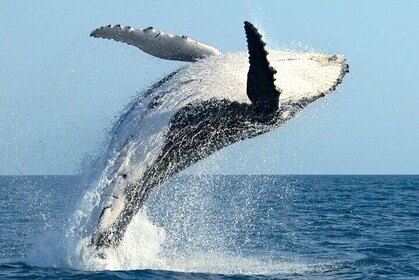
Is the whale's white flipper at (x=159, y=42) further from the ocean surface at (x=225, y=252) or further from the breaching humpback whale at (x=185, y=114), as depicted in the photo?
the ocean surface at (x=225, y=252)

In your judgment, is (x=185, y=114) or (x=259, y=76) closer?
(x=259, y=76)

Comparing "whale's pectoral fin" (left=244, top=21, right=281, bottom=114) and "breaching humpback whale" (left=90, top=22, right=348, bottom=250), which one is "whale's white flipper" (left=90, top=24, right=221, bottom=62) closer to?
"breaching humpback whale" (left=90, top=22, right=348, bottom=250)

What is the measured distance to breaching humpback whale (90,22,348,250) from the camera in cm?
835

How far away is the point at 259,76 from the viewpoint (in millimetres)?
7348

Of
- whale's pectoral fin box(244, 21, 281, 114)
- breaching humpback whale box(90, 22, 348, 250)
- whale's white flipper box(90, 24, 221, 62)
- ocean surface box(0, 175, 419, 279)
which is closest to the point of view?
whale's pectoral fin box(244, 21, 281, 114)

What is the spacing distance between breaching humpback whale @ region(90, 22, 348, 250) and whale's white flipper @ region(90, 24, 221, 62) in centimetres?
1

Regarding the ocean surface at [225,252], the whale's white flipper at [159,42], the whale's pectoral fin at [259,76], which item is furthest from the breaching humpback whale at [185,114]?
the ocean surface at [225,252]

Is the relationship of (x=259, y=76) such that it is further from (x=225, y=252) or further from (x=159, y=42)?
(x=225, y=252)

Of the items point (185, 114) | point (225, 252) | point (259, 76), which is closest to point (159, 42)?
point (185, 114)

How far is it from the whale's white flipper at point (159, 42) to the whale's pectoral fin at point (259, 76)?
1.38m

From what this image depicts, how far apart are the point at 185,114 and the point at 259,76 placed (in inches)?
54.7

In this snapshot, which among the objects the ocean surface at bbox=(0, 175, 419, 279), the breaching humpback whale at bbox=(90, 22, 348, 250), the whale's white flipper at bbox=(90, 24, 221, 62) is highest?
the whale's white flipper at bbox=(90, 24, 221, 62)

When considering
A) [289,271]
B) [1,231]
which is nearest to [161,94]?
[289,271]

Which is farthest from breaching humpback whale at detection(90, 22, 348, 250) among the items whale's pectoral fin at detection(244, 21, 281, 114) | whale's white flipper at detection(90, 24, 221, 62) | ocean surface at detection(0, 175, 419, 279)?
ocean surface at detection(0, 175, 419, 279)
